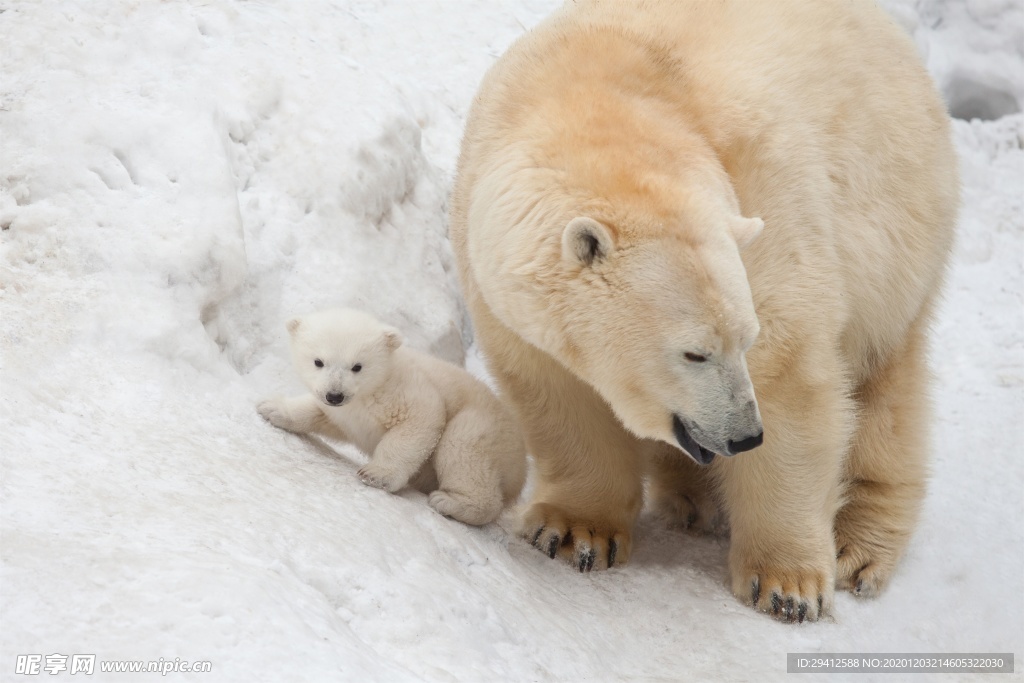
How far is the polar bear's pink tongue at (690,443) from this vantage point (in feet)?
10.00

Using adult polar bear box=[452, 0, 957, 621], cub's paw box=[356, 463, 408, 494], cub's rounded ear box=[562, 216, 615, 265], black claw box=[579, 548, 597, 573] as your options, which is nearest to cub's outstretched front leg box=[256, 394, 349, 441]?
cub's paw box=[356, 463, 408, 494]

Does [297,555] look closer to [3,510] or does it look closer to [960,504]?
[3,510]

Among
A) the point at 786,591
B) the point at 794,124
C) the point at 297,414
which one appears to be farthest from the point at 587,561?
the point at 794,124

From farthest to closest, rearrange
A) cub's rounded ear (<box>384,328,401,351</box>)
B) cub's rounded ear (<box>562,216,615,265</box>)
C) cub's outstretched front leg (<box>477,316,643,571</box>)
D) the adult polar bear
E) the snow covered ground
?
cub's outstretched front leg (<box>477,316,643,571</box>)
cub's rounded ear (<box>384,328,401,351</box>)
the adult polar bear
cub's rounded ear (<box>562,216,615,265</box>)
the snow covered ground

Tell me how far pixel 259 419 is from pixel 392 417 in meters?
0.44

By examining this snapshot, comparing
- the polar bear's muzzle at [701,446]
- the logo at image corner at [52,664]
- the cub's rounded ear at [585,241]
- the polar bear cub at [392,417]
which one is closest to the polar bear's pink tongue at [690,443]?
the polar bear's muzzle at [701,446]

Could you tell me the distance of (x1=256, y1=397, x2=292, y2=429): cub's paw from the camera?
3.55 metres

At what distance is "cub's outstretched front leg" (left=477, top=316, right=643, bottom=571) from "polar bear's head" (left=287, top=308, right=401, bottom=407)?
498 millimetres

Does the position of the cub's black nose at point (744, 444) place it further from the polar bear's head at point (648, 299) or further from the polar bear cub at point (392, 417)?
the polar bear cub at point (392, 417)

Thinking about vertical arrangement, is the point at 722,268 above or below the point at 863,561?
above

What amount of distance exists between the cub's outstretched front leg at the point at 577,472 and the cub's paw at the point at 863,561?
0.85 m

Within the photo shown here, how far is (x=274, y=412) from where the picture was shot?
3.55 meters

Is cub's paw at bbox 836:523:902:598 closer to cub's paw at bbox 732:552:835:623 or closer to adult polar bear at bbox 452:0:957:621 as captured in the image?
adult polar bear at bbox 452:0:957:621

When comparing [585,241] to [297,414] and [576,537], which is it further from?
[576,537]
